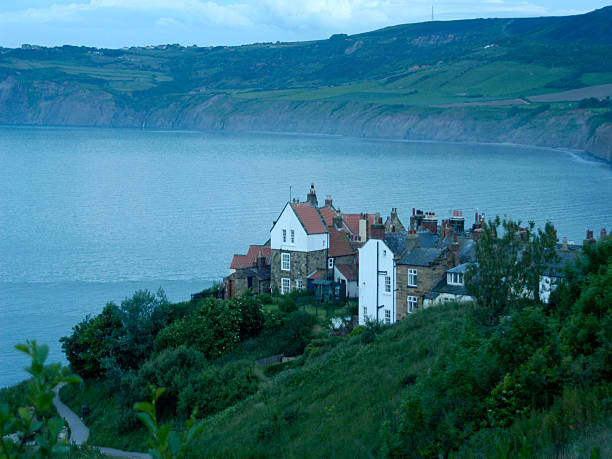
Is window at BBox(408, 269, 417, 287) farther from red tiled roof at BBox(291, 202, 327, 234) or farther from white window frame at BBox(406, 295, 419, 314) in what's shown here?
red tiled roof at BBox(291, 202, 327, 234)

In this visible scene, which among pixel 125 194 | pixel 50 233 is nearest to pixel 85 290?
pixel 50 233

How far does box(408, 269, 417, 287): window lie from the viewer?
35.9m

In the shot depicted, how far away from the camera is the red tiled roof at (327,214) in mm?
46594

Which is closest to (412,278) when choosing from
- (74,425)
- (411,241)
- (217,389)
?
(411,241)

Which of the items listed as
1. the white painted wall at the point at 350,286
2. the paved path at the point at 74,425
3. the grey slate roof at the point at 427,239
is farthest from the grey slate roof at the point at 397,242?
the paved path at the point at 74,425

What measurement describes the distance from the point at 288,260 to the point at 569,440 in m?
36.3

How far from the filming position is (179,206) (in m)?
113

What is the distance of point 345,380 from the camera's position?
70.5 feet

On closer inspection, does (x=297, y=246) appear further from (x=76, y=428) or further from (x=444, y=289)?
(x=76, y=428)

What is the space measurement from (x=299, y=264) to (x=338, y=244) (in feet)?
9.93

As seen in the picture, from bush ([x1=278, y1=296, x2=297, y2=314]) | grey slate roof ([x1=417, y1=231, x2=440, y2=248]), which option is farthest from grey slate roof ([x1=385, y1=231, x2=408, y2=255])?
bush ([x1=278, y1=296, x2=297, y2=314])

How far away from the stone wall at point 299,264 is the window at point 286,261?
195 millimetres

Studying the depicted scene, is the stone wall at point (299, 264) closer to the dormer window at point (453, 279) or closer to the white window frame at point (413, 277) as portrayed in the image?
the white window frame at point (413, 277)

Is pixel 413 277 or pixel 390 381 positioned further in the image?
pixel 413 277
